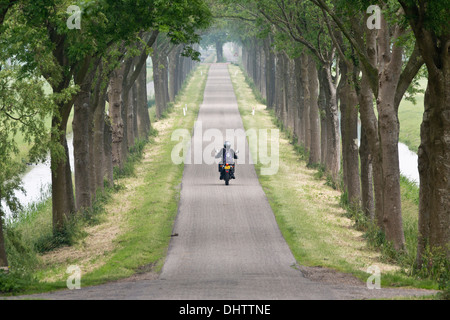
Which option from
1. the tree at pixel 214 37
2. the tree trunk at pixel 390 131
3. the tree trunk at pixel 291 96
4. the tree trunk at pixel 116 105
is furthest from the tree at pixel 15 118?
the tree at pixel 214 37

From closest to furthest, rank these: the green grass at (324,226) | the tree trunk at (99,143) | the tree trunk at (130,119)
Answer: the green grass at (324,226)
the tree trunk at (99,143)
the tree trunk at (130,119)

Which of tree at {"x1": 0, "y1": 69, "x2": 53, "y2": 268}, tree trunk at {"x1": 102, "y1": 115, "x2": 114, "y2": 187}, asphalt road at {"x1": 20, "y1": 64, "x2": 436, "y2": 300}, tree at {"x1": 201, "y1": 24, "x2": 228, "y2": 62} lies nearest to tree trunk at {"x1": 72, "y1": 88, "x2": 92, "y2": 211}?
asphalt road at {"x1": 20, "y1": 64, "x2": 436, "y2": 300}

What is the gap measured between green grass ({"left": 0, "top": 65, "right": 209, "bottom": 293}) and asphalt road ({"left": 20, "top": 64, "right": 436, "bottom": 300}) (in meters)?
0.60

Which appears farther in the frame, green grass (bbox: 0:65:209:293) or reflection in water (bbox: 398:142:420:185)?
reflection in water (bbox: 398:142:420:185)

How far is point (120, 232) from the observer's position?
22.9 meters

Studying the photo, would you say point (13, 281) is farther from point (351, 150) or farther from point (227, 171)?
point (227, 171)

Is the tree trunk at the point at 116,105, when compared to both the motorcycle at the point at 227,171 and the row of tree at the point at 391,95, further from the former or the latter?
the row of tree at the point at 391,95

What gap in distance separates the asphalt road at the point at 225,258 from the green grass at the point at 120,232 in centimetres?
60

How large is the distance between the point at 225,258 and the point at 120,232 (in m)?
6.16

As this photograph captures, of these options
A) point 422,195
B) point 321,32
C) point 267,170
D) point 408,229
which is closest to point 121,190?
point 267,170

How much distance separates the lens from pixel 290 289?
1309 centimetres

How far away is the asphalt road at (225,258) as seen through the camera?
1248 cm

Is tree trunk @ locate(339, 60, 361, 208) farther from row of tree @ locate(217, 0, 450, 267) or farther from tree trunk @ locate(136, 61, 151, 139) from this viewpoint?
tree trunk @ locate(136, 61, 151, 139)

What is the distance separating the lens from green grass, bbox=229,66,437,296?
56.2 ft
